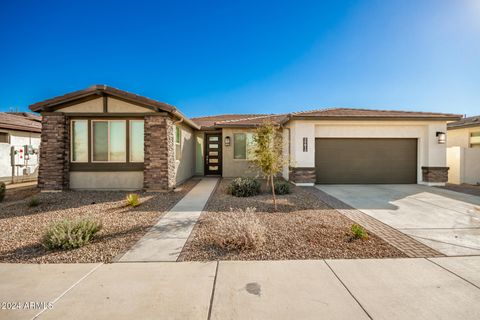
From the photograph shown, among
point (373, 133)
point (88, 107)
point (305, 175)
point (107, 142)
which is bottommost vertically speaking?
point (305, 175)

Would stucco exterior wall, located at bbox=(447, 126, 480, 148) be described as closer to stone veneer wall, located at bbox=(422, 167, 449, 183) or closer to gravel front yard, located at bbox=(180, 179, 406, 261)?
stone veneer wall, located at bbox=(422, 167, 449, 183)

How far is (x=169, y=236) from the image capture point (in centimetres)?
420

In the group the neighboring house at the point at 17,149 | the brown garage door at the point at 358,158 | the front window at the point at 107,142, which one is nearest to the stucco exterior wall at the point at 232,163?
the brown garage door at the point at 358,158

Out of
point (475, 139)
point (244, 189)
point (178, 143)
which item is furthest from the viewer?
point (475, 139)

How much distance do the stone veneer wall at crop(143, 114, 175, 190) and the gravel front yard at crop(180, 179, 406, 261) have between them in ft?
9.62

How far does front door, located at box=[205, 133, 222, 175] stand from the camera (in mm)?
13672

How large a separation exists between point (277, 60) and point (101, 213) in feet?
37.5

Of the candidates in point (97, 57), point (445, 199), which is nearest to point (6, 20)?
point (97, 57)

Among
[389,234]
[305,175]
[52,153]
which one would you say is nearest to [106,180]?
[52,153]

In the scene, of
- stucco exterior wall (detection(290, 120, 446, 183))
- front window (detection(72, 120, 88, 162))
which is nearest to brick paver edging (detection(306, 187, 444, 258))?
stucco exterior wall (detection(290, 120, 446, 183))

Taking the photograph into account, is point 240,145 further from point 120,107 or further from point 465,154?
point 465,154

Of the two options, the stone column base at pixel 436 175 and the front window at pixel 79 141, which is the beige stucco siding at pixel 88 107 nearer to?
the front window at pixel 79 141

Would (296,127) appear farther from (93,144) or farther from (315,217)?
(93,144)

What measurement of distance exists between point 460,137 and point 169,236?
641 inches
